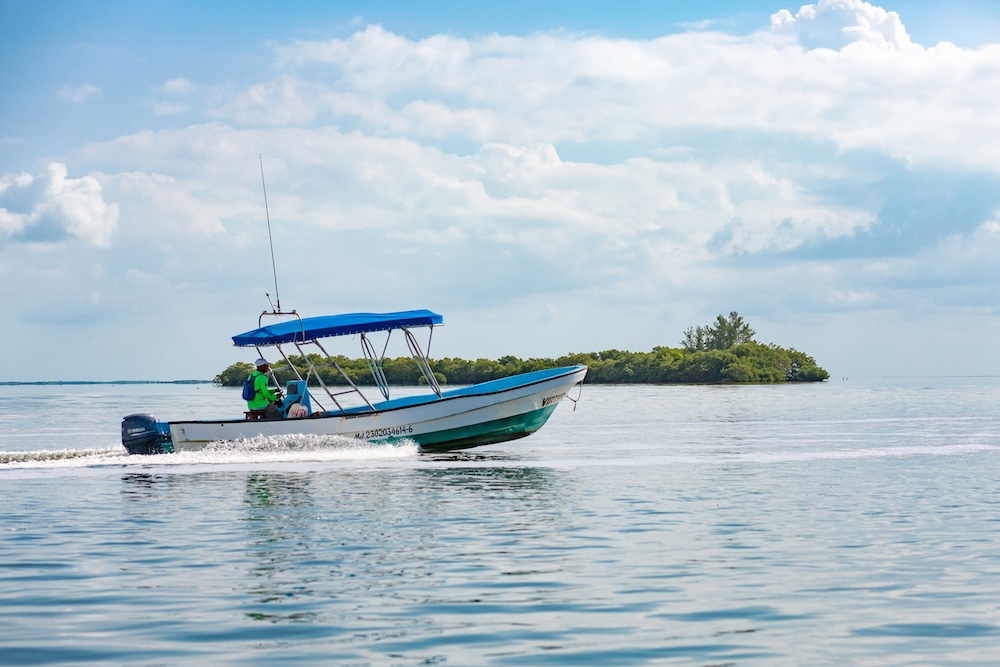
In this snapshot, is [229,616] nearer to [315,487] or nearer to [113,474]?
[315,487]

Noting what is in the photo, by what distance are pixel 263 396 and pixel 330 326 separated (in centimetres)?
207

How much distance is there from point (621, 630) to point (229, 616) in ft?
10.0

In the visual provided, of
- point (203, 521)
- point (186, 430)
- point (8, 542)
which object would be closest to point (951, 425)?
point (186, 430)

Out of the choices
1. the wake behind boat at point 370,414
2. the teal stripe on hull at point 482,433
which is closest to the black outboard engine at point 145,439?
the wake behind boat at point 370,414

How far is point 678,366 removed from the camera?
13650 centimetres

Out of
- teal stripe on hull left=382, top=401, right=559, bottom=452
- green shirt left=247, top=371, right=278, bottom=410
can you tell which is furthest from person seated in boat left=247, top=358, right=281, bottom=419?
teal stripe on hull left=382, top=401, right=559, bottom=452

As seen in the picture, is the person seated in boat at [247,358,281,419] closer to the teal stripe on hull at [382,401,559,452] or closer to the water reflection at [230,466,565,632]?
the teal stripe on hull at [382,401,559,452]

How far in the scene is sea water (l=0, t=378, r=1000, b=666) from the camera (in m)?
7.94

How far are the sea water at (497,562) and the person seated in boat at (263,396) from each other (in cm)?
89

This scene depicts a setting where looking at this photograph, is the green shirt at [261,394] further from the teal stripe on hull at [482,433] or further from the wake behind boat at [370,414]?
the teal stripe on hull at [482,433]

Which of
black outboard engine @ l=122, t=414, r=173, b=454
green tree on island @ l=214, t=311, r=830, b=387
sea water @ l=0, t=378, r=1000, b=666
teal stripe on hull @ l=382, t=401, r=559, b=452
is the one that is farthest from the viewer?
green tree on island @ l=214, t=311, r=830, b=387

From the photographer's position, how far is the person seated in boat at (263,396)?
78.4ft

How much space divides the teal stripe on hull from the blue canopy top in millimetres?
2474

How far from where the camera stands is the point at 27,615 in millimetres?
8977
